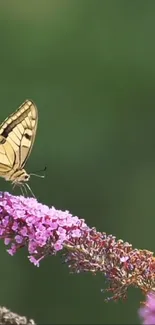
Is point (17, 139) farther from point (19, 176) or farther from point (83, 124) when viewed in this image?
point (83, 124)

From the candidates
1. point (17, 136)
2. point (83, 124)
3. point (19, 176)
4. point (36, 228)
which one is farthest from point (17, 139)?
point (83, 124)

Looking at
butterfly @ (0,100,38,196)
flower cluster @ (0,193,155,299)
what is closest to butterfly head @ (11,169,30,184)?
butterfly @ (0,100,38,196)

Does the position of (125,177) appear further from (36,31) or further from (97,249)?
(97,249)

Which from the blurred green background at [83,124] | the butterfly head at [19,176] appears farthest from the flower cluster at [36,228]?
the blurred green background at [83,124]

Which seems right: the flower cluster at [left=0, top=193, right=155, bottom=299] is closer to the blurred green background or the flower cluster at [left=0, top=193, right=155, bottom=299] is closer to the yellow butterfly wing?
the yellow butterfly wing

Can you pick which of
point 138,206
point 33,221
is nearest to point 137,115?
point 138,206

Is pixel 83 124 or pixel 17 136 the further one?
pixel 83 124
